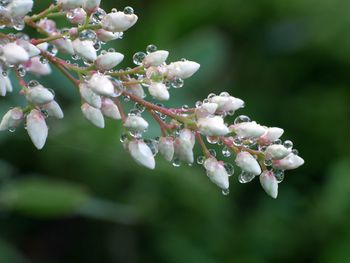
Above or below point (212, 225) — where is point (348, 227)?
above

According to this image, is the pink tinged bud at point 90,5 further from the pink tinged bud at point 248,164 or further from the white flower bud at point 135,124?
the pink tinged bud at point 248,164

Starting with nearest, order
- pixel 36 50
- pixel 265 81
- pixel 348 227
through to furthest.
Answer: pixel 36 50 < pixel 348 227 < pixel 265 81

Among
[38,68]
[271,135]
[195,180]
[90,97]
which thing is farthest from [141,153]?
[195,180]

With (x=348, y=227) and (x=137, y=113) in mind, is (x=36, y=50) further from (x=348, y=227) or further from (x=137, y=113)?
(x=348, y=227)

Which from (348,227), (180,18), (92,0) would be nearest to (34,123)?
(92,0)

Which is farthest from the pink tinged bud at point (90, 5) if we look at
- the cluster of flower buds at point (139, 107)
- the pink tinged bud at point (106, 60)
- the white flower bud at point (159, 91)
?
the white flower bud at point (159, 91)

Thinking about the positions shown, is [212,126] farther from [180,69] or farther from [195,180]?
[195,180]

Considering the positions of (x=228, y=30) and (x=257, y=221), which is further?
(x=228, y=30)
